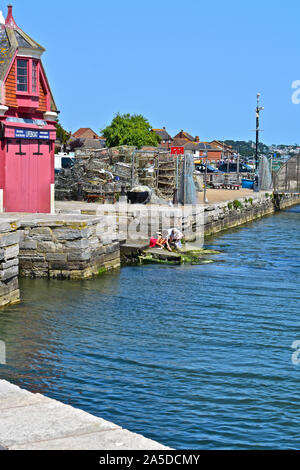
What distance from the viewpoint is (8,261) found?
1412 cm

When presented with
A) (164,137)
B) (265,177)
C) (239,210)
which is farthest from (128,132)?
(164,137)

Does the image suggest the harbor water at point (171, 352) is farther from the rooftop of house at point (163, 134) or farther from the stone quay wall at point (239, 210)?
the rooftop of house at point (163, 134)

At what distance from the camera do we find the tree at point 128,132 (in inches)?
3364

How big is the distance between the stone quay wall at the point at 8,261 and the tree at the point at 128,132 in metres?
70.4

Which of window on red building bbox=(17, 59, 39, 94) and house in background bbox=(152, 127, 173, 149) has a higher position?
house in background bbox=(152, 127, 173, 149)

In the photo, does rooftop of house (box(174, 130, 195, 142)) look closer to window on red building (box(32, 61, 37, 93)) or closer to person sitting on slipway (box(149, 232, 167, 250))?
window on red building (box(32, 61, 37, 93))

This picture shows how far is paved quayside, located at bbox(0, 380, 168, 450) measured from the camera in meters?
5.03

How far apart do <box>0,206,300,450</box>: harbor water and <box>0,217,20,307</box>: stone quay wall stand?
414 millimetres

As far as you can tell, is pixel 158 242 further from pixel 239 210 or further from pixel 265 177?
pixel 265 177

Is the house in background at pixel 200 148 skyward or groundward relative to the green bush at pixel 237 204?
skyward

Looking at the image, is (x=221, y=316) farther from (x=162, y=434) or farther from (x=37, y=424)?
(x=37, y=424)
